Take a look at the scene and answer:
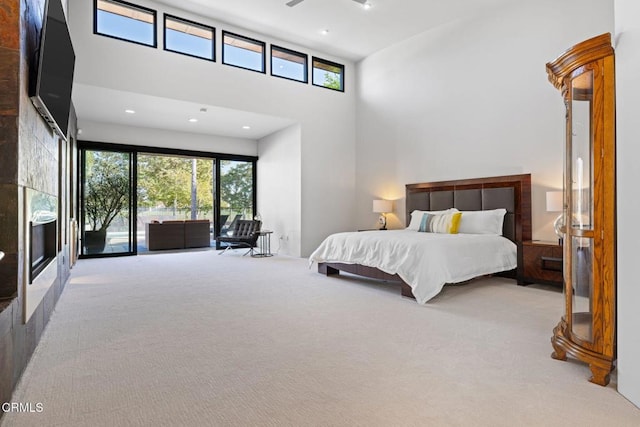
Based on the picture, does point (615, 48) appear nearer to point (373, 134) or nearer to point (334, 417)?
point (334, 417)

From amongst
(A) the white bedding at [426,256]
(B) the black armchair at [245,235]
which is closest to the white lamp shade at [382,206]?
(A) the white bedding at [426,256]

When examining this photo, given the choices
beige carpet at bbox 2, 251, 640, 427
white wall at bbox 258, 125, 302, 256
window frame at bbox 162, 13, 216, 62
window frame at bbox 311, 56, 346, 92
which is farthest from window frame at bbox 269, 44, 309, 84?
beige carpet at bbox 2, 251, 640, 427

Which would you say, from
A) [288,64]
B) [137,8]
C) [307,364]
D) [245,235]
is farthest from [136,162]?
[307,364]

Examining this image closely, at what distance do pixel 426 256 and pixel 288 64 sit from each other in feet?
17.1

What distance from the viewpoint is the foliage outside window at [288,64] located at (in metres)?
7.20

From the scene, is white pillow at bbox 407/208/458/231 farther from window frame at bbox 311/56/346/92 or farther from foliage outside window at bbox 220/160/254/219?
foliage outside window at bbox 220/160/254/219

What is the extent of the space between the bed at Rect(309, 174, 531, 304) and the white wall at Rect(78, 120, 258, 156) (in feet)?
15.7

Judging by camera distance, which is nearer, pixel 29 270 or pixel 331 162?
pixel 29 270

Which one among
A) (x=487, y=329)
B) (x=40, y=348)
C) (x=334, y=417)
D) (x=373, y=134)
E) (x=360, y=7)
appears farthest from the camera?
(x=373, y=134)

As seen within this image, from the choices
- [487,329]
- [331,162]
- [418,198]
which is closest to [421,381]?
[487,329]

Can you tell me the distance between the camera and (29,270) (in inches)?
88.4

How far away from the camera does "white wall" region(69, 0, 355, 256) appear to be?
546 centimetres

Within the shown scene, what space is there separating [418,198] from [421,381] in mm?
4829

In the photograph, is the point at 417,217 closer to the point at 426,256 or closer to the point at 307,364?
the point at 426,256
